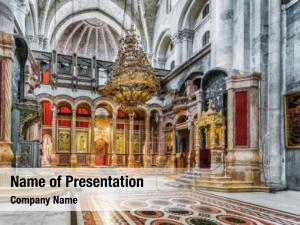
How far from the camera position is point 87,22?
2775 centimetres

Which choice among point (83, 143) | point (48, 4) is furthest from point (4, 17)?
point (48, 4)

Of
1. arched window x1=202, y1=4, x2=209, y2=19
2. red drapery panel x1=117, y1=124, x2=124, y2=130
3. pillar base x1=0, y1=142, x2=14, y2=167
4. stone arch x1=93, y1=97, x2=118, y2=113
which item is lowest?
pillar base x1=0, y1=142, x2=14, y2=167

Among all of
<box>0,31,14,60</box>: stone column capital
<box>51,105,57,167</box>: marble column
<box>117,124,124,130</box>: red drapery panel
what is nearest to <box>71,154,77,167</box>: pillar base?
<box>51,105,57,167</box>: marble column

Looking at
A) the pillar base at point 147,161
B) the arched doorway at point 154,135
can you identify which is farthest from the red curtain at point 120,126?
the pillar base at point 147,161

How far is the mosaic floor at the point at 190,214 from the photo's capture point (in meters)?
4.38

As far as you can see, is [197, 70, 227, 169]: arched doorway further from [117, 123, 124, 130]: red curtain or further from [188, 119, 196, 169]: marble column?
[117, 123, 124, 130]: red curtain

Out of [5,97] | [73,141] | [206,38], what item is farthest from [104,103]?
[5,97]

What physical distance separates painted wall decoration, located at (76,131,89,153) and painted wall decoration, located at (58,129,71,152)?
64 cm

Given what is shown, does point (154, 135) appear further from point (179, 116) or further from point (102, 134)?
point (179, 116)

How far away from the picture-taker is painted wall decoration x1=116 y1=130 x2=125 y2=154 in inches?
873

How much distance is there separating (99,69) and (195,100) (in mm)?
9506

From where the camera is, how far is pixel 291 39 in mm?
8523

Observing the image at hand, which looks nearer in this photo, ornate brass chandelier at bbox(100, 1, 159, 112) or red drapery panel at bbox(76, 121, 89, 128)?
ornate brass chandelier at bbox(100, 1, 159, 112)

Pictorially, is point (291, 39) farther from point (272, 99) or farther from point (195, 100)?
point (195, 100)
